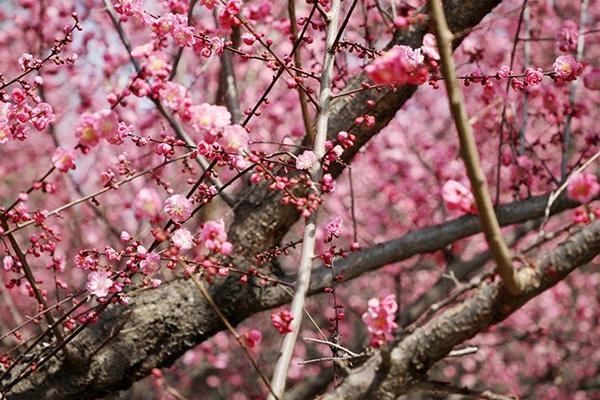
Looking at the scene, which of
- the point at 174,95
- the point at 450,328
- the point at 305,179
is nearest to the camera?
the point at 450,328

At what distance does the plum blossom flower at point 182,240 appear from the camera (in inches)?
79.3

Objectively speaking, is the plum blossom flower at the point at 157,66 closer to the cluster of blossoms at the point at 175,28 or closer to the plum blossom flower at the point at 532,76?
the cluster of blossoms at the point at 175,28

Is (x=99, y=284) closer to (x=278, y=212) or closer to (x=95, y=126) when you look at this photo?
(x=95, y=126)

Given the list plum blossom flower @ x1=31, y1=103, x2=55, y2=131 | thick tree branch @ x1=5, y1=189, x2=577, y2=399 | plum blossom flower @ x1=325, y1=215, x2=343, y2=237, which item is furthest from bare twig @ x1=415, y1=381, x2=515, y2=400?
plum blossom flower @ x1=31, y1=103, x2=55, y2=131

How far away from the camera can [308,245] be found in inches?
73.9

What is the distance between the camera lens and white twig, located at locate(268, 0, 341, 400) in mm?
1721

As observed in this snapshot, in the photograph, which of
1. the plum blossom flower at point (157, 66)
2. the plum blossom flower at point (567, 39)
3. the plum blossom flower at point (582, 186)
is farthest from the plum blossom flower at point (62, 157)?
the plum blossom flower at point (567, 39)

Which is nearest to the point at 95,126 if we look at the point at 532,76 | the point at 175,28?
the point at 175,28

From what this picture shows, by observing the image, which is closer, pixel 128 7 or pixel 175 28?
pixel 175 28

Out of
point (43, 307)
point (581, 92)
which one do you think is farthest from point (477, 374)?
point (43, 307)

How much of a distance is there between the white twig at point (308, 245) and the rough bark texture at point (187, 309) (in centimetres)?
59

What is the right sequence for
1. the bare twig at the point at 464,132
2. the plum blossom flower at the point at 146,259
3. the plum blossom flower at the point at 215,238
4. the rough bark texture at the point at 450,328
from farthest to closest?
the plum blossom flower at the point at 146,259 → the plum blossom flower at the point at 215,238 → the rough bark texture at the point at 450,328 → the bare twig at the point at 464,132

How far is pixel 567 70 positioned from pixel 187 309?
5.75 feet

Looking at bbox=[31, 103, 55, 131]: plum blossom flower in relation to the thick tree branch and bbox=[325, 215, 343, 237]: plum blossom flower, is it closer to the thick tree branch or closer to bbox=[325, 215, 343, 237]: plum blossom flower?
the thick tree branch
